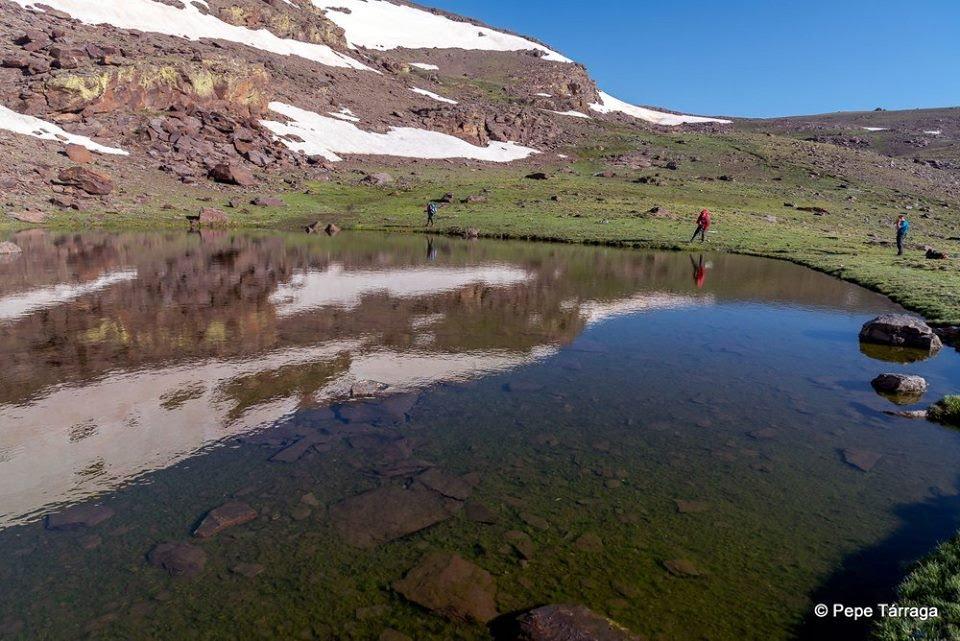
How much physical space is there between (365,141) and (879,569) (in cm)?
9541

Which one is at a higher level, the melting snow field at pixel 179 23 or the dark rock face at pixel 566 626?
the melting snow field at pixel 179 23

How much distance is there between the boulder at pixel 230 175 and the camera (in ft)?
221

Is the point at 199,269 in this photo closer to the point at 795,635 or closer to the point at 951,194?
the point at 795,635

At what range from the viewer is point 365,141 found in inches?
3659

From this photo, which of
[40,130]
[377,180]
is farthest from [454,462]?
[40,130]

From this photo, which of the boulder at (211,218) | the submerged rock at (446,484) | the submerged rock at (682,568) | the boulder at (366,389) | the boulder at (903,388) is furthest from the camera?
the boulder at (211,218)

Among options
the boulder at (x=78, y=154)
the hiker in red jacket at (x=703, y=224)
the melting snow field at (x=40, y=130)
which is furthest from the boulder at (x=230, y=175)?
the hiker in red jacket at (x=703, y=224)

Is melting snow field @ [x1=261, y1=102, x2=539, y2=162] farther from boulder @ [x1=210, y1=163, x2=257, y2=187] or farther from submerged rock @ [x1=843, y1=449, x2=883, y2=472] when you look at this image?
submerged rock @ [x1=843, y1=449, x2=883, y2=472]

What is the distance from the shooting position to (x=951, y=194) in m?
91.1

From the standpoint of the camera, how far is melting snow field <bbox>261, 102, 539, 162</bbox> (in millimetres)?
86500

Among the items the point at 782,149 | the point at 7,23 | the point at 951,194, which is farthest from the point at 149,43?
the point at 951,194

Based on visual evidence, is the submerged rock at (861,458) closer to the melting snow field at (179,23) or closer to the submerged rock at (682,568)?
the submerged rock at (682,568)

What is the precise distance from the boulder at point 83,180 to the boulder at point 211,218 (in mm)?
11318

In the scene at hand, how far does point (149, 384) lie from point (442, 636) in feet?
33.3
